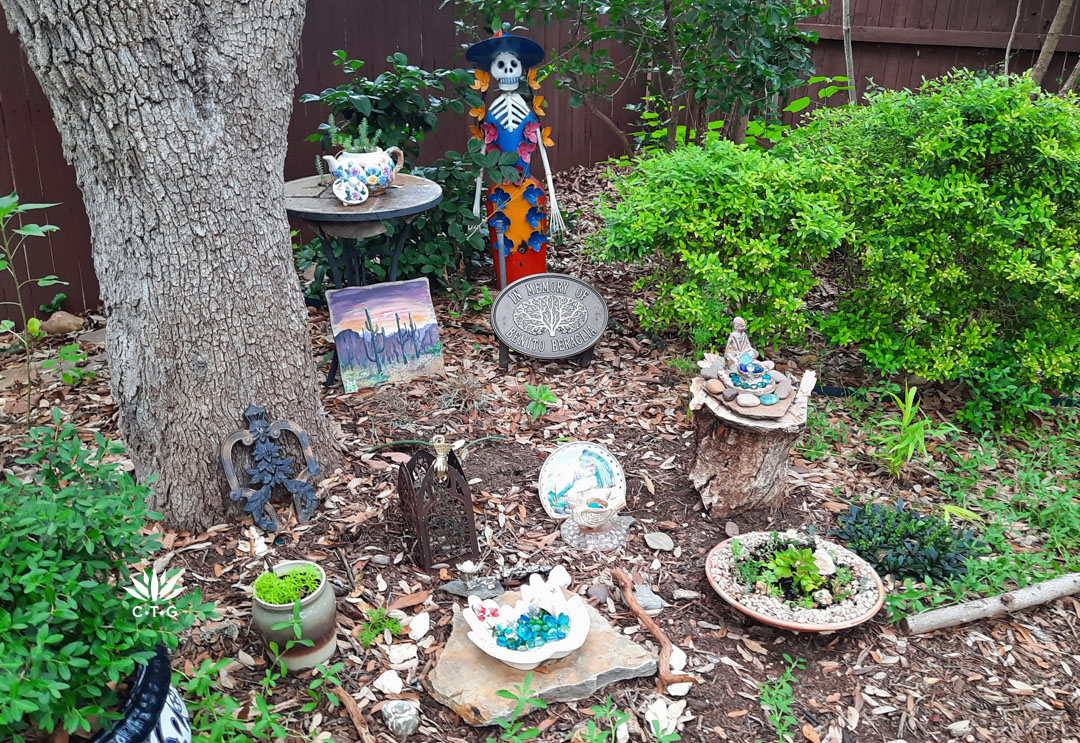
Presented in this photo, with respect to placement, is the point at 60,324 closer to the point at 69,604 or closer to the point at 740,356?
the point at 69,604

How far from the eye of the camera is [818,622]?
2.75 m

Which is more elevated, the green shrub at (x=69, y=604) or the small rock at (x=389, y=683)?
the green shrub at (x=69, y=604)

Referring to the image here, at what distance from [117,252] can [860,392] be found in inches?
142

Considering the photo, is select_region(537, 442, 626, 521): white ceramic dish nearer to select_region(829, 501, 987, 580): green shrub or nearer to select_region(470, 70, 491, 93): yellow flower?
select_region(829, 501, 987, 580): green shrub

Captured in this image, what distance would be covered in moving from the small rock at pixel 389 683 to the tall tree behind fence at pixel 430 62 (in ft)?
5.46

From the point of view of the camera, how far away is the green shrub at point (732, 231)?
4188 millimetres

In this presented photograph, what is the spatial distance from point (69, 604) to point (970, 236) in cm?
403

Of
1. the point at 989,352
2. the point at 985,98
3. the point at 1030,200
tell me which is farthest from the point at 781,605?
the point at 985,98

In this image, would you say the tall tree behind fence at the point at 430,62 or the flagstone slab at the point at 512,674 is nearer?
the flagstone slab at the point at 512,674

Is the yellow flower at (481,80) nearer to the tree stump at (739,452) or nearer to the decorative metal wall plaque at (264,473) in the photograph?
the tree stump at (739,452)

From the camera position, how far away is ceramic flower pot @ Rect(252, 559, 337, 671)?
252 cm

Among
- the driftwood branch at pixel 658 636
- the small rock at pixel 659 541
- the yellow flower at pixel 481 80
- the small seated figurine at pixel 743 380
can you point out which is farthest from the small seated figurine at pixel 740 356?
the yellow flower at pixel 481 80

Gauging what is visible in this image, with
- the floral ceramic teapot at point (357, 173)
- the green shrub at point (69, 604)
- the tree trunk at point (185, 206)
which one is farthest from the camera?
the floral ceramic teapot at point (357, 173)

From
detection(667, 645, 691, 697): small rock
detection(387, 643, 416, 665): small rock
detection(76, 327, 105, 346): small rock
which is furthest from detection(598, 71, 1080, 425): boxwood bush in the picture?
detection(76, 327, 105, 346): small rock
